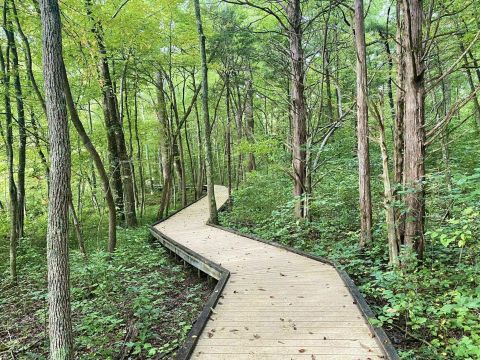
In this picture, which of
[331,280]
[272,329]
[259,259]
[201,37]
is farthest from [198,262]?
[201,37]

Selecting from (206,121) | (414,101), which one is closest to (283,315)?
(414,101)

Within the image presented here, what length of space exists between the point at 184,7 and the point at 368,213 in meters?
12.2

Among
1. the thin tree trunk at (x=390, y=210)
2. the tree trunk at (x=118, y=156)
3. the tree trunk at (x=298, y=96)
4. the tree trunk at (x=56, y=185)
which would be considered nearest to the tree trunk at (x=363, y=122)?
the thin tree trunk at (x=390, y=210)

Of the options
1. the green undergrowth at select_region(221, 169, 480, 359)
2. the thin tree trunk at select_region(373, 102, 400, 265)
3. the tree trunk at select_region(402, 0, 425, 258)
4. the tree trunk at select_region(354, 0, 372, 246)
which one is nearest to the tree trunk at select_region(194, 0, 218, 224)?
the green undergrowth at select_region(221, 169, 480, 359)

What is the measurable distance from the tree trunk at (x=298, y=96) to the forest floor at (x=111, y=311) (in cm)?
389

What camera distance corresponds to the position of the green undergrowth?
132 inches

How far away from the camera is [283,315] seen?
429cm

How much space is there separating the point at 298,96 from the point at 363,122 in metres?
2.89

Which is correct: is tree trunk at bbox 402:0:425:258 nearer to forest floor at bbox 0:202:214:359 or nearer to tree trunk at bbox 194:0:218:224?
forest floor at bbox 0:202:214:359

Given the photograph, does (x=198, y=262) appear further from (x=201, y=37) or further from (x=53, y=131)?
(x=201, y=37)

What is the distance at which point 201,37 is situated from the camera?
10633 mm

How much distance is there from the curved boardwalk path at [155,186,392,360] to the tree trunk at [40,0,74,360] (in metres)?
1.65

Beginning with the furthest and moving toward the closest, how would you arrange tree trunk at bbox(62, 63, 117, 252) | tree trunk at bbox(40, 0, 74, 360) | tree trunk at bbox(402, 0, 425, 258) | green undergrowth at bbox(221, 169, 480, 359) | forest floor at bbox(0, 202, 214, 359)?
tree trunk at bbox(62, 63, 117, 252), tree trunk at bbox(402, 0, 425, 258), forest floor at bbox(0, 202, 214, 359), tree trunk at bbox(40, 0, 74, 360), green undergrowth at bbox(221, 169, 480, 359)

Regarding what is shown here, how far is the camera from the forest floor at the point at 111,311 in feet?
15.2
